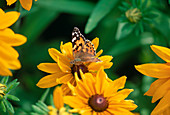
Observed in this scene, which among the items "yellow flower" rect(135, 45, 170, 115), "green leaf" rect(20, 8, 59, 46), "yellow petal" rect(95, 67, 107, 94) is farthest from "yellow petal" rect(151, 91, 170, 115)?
"green leaf" rect(20, 8, 59, 46)

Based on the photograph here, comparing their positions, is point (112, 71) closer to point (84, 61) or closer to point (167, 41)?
point (167, 41)

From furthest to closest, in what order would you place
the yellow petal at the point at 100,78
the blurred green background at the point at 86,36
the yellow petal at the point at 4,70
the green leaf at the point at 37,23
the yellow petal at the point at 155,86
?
the green leaf at the point at 37,23, the blurred green background at the point at 86,36, the yellow petal at the point at 155,86, the yellow petal at the point at 100,78, the yellow petal at the point at 4,70

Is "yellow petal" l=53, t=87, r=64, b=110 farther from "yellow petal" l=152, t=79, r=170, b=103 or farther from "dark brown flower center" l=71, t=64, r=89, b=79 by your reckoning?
"yellow petal" l=152, t=79, r=170, b=103

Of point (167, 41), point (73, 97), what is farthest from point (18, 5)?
point (167, 41)

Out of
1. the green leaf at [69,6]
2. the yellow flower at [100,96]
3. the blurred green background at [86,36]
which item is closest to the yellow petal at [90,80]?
the yellow flower at [100,96]

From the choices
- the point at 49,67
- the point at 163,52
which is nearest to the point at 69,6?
the point at 49,67

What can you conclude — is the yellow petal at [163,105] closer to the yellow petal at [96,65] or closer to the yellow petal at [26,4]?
the yellow petal at [96,65]

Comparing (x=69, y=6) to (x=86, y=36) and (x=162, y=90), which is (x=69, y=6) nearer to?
(x=86, y=36)
